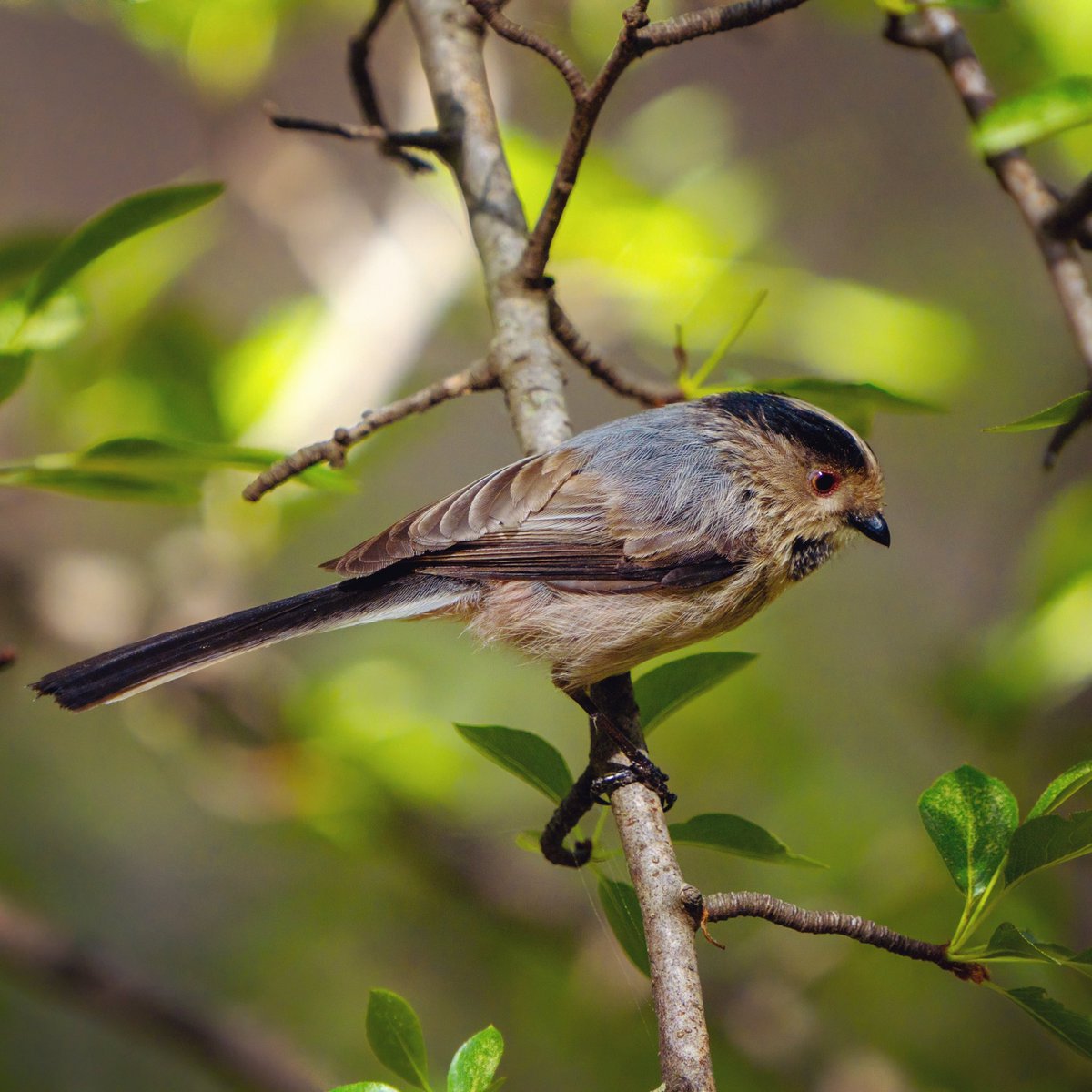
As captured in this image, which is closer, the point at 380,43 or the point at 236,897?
the point at 236,897

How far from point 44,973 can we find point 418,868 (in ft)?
2.89

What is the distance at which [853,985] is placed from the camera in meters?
2.64

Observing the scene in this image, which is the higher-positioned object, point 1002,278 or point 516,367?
point 1002,278

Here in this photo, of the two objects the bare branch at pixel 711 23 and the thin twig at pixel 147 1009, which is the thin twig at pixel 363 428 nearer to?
the bare branch at pixel 711 23

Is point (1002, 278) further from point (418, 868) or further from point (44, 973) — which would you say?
point (44, 973)

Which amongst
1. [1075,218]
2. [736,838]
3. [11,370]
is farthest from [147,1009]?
[1075,218]

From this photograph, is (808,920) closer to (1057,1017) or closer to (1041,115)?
(1057,1017)

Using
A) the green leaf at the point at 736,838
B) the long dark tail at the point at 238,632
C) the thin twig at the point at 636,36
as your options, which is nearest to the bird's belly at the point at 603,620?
the long dark tail at the point at 238,632

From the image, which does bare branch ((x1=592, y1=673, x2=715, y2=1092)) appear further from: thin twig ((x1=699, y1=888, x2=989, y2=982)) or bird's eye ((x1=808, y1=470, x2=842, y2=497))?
bird's eye ((x1=808, y1=470, x2=842, y2=497))

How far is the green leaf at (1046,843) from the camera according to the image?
4.14 feet

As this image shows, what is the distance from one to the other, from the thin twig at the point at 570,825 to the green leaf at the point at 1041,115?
1.13 m

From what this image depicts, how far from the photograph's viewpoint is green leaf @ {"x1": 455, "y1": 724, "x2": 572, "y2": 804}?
5.02ft

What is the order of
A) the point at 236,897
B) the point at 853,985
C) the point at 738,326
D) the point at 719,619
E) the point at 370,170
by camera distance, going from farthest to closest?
the point at 370,170 < the point at 236,897 < the point at 853,985 < the point at 719,619 < the point at 738,326

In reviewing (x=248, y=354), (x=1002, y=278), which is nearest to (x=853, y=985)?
(x=248, y=354)
